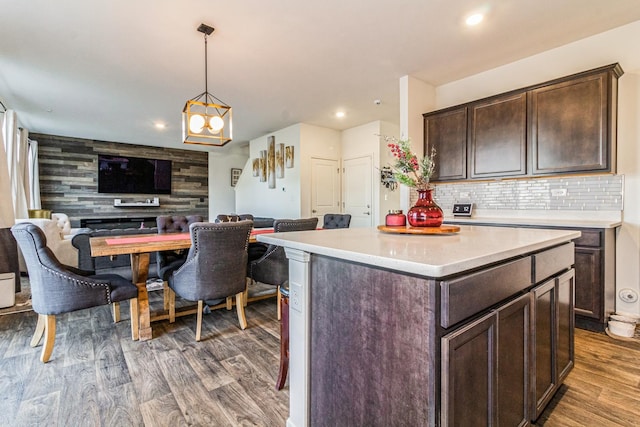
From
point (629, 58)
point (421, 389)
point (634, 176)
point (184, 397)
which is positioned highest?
point (629, 58)

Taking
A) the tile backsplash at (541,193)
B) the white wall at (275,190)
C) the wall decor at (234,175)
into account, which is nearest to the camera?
the tile backsplash at (541,193)

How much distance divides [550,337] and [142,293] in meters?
2.75

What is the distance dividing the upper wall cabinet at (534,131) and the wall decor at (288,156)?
313cm

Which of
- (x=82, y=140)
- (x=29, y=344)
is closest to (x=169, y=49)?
(x=29, y=344)

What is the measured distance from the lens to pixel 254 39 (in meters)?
3.01

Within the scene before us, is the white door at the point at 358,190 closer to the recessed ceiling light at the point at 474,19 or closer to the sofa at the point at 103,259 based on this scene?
the recessed ceiling light at the point at 474,19

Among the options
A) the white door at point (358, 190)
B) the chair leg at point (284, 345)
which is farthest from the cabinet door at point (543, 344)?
the white door at point (358, 190)

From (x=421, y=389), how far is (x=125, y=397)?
1690 millimetres

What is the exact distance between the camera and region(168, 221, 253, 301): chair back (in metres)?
2.33

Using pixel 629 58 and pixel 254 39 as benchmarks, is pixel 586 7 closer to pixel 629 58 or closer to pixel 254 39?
pixel 629 58

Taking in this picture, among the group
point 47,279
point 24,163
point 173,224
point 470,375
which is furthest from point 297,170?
point 470,375

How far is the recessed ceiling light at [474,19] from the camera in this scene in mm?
2625

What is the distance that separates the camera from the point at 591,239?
2512mm

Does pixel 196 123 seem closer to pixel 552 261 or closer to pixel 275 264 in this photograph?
pixel 275 264
